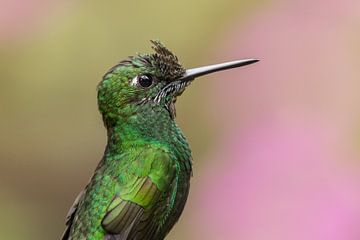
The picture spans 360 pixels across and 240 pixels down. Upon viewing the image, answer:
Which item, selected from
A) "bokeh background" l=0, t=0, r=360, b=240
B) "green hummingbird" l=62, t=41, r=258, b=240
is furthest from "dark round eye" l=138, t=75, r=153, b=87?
"bokeh background" l=0, t=0, r=360, b=240

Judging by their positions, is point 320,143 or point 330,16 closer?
point 320,143

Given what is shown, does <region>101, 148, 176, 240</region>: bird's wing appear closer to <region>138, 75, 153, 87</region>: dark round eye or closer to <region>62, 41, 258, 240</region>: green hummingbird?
<region>62, 41, 258, 240</region>: green hummingbird

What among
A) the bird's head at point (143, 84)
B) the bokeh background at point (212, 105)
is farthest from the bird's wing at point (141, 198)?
the bokeh background at point (212, 105)

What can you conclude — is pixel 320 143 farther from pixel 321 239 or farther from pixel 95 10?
pixel 95 10

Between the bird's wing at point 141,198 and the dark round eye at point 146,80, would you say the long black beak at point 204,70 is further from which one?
the bird's wing at point 141,198

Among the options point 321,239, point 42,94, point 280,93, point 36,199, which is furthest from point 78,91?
point 321,239

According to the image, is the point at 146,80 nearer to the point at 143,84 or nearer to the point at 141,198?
the point at 143,84
